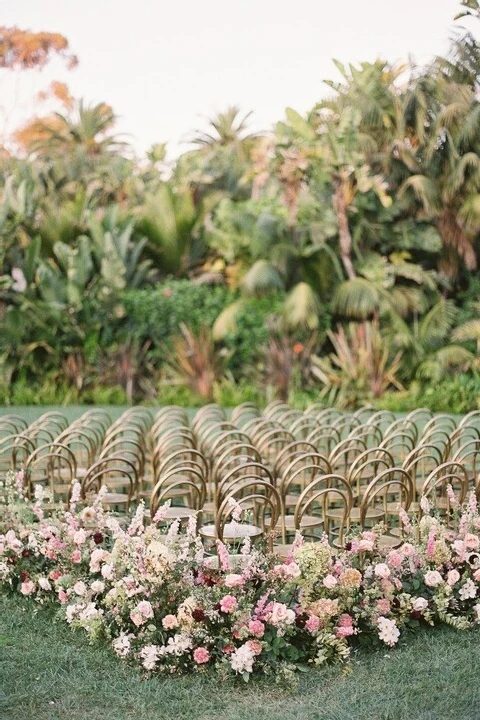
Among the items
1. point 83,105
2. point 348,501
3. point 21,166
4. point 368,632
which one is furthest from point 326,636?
point 83,105

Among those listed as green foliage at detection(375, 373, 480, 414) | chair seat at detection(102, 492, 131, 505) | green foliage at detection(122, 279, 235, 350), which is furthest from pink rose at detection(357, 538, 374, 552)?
green foliage at detection(122, 279, 235, 350)

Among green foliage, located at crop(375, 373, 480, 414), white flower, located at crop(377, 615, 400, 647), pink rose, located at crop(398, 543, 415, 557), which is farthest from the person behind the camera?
green foliage, located at crop(375, 373, 480, 414)

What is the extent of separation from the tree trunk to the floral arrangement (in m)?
12.0

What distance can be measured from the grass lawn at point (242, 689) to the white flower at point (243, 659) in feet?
0.35

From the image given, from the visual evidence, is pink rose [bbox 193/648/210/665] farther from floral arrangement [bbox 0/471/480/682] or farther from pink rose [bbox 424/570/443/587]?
pink rose [bbox 424/570/443/587]

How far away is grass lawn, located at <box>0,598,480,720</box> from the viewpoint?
438 cm

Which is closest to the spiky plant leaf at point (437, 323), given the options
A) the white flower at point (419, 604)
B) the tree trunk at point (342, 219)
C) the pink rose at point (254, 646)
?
the tree trunk at point (342, 219)

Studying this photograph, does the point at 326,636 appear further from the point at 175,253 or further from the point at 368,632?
the point at 175,253

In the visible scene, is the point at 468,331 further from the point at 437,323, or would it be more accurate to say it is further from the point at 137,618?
the point at 137,618

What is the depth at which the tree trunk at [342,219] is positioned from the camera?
17312 mm

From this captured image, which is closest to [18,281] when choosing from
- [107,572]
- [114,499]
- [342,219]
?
[342,219]

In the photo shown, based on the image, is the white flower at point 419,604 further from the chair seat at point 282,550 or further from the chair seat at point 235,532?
the chair seat at point 235,532

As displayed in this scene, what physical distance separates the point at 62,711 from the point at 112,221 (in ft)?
49.7

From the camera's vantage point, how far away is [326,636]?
4.95 m
